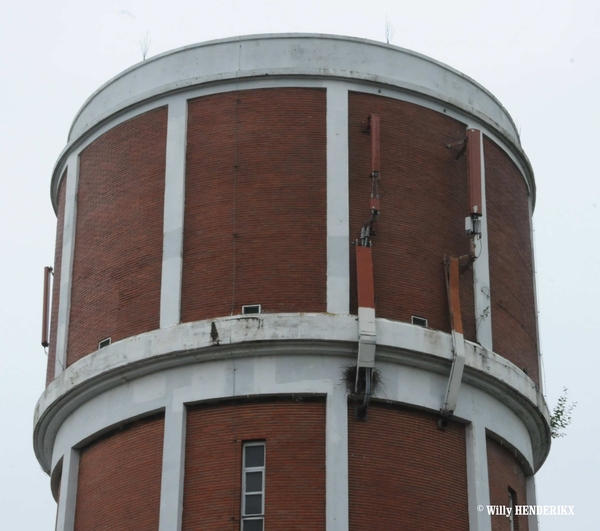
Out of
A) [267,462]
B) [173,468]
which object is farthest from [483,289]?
[173,468]

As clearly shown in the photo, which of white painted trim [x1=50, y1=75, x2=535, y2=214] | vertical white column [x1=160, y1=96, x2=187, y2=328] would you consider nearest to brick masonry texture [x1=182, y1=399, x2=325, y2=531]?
vertical white column [x1=160, y1=96, x2=187, y2=328]

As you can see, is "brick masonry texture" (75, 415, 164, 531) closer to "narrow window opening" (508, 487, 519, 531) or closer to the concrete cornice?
the concrete cornice

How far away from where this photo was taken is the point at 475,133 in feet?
128

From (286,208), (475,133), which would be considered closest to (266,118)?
(286,208)

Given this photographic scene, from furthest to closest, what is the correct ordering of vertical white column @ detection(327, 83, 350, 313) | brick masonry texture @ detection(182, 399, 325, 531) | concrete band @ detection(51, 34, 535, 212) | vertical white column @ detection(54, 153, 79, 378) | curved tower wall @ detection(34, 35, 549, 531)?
vertical white column @ detection(54, 153, 79, 378), concrete band @ detection(51, 34, 535, 212), vertical white column @ detection(327, 83, 350, 313), curved tower wall @ detection(34, 35, 549, 531), brick masonry texture @ detection(182, 399, 325, 531)

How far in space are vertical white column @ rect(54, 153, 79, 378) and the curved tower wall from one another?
7 cm

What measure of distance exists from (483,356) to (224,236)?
5944 mm

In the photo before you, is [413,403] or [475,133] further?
[475,133]

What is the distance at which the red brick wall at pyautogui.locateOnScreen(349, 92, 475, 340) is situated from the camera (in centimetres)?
3712

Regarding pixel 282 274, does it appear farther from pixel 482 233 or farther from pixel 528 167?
pixel 528 167

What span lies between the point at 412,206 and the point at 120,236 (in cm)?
631

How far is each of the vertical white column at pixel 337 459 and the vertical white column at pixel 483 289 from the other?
3.78 meters

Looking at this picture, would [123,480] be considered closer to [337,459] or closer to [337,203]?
[337,459]

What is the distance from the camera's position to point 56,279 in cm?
4034
